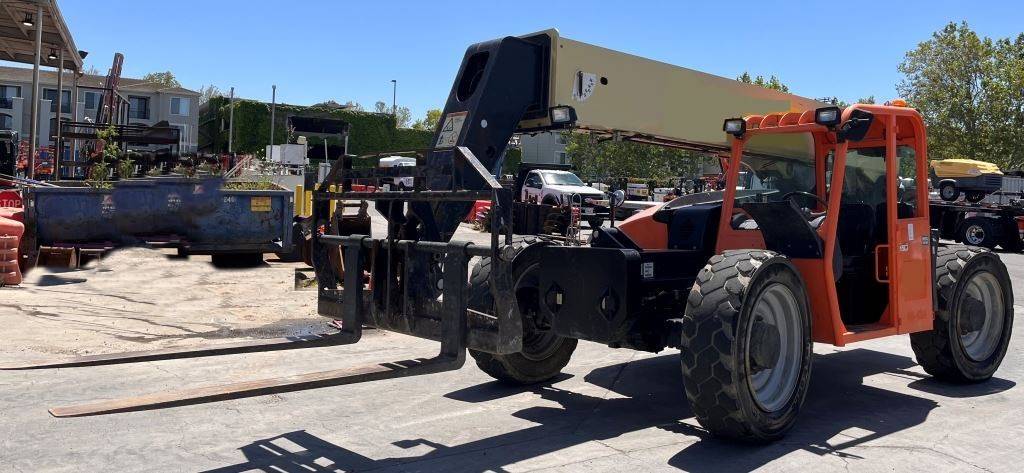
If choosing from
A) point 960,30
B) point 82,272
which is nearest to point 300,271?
point 82,272

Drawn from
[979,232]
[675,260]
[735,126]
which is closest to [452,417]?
[675,260]

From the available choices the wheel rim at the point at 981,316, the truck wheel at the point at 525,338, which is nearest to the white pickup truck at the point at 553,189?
the wheel rim at the point at 981,316

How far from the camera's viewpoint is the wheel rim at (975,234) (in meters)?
26.1

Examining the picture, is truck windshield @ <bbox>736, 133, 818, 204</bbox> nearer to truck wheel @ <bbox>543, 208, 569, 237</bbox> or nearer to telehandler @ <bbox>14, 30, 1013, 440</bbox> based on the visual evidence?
telehandler @ <bbox>14, 30, 1013, 440</bbox>

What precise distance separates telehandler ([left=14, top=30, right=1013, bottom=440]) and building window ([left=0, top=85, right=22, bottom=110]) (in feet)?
228

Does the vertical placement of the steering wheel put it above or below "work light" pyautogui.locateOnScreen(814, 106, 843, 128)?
below

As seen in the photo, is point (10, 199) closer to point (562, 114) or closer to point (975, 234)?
point (562, 114)

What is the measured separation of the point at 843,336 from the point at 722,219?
126 centimetres

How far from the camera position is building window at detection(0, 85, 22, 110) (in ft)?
212

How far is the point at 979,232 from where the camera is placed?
26203 millimetres

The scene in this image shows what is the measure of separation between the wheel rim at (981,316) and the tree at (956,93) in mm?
43189

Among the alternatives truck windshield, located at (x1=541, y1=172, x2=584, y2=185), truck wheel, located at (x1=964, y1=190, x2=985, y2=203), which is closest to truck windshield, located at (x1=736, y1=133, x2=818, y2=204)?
truck windshield, located at (x1=541, y1=172, x2=584, y2=185)

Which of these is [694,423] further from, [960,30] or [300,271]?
[960,30]

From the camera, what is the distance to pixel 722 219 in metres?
6.57
